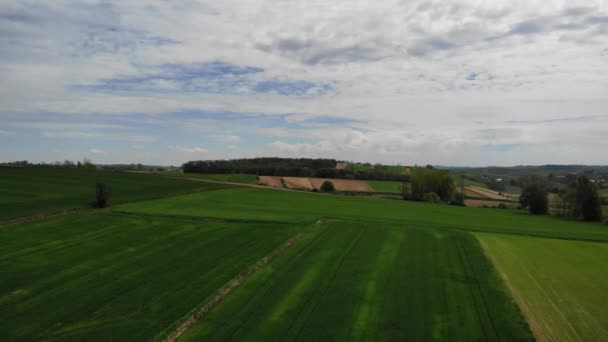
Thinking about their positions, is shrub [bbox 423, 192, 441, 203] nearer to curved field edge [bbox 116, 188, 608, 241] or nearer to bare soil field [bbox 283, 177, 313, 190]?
bare soil field [bbox 283, 177, 313, 190]

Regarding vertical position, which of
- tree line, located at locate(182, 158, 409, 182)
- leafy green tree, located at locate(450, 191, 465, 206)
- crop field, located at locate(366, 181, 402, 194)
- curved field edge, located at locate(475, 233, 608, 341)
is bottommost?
curved field edge, located at locate(475, 233, 608, 341)

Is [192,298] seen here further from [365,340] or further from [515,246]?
[515,246]

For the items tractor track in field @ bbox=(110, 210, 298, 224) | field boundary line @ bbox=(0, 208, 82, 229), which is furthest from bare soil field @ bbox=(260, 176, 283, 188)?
field boundary line @ bbox=(0, 208, 82, 229)

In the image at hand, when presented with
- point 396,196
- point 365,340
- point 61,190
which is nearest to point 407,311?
point 365,340

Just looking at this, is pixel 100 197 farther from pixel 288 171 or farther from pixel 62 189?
pixel 288 171

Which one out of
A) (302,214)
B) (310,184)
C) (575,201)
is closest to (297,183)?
(310,184)

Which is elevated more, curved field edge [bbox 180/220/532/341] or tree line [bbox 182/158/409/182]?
tree line [bbox 182/158/409/182]
